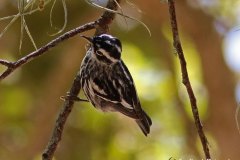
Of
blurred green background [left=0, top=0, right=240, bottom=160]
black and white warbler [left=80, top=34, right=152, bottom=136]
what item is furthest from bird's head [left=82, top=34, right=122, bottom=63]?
blurred green background [left=0, top=0, right=240, bottom=160]

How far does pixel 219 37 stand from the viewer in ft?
10.1

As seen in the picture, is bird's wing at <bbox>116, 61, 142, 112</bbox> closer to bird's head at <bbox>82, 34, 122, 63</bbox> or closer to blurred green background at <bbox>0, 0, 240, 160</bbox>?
bird's head at <bbox>82, 34, 122, 63</bbox>

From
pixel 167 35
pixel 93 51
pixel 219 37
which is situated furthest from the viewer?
pixel 167 35

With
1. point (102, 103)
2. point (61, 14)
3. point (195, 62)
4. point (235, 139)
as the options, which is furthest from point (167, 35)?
point (102, 103)

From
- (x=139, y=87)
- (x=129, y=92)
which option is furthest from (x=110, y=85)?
(x=139, y=87)

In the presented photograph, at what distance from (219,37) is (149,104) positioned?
28.8 inches

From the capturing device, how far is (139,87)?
143 inches

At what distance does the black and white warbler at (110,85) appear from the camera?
176cm

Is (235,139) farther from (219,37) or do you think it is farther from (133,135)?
(133,135)

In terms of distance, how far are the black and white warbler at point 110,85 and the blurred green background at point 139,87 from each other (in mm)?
1111

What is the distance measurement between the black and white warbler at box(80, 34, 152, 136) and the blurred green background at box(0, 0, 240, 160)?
111 centimetres

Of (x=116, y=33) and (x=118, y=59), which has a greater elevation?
(x=116, y=33)

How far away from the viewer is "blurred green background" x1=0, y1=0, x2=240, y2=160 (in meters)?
3.06

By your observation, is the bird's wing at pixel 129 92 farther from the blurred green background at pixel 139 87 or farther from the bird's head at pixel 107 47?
the blurred green background at pixel 139 87
